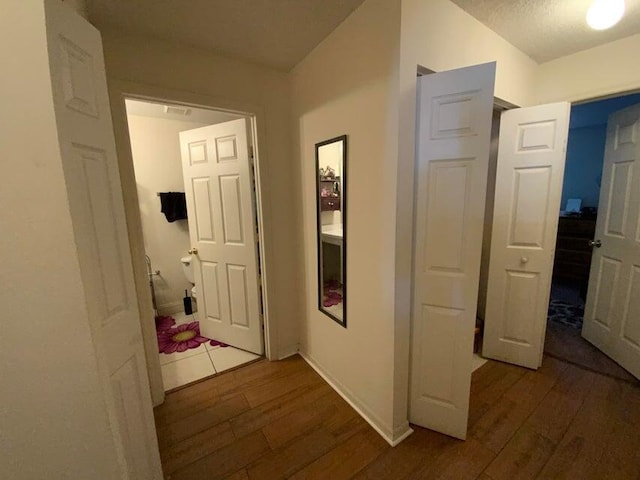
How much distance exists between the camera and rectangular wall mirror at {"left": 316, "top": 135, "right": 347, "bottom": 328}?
1.63 metres

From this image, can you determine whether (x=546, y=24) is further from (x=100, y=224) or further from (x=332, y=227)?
(x=100, y=224)

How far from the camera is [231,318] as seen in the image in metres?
2.41

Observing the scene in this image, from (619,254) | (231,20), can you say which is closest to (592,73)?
(619,254)

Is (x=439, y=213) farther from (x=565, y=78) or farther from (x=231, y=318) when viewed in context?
(x=231, y=318)

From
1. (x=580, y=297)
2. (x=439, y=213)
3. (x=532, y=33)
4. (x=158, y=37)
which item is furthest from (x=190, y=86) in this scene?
(x=580, y=297)

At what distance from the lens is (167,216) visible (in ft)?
9.80

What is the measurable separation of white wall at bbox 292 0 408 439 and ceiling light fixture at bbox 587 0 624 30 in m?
1.09

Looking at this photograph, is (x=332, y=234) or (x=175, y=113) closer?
(x=332, y=234)

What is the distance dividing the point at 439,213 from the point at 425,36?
90 centimetres

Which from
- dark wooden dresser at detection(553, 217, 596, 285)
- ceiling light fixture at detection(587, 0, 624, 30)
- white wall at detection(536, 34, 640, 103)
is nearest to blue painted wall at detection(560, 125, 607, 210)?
dark wooden dresser at detection(553, 217, 596, 285)

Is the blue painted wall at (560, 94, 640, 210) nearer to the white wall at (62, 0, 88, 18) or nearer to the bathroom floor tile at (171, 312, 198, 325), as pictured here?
the white wall at (62, 0, 88, 18)

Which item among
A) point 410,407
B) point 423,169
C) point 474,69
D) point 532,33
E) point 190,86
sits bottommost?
point 410,407

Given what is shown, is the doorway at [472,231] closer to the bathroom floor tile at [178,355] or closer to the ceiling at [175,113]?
the bathroom floor tile at [178,355]

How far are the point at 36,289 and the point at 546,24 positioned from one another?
282 centimetres
